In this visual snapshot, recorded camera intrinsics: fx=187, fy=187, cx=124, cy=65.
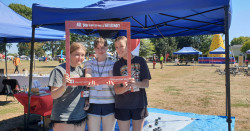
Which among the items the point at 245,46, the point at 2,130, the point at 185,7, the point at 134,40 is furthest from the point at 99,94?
the point at 245,46

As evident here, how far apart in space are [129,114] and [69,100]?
2.51 feet

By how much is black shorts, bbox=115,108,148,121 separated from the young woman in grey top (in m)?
0.44

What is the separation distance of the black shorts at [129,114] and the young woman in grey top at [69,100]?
1.44 feet

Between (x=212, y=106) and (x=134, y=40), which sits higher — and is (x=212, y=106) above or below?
below

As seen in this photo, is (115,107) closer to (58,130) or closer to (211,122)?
(58,130)

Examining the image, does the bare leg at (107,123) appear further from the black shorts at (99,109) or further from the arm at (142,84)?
the arm at (142,84)

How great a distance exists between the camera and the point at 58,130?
2119 mm

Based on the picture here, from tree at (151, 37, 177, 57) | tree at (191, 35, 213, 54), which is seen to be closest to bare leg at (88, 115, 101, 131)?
tree at (151, 37, 177, 57)

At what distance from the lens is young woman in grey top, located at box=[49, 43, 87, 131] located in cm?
204

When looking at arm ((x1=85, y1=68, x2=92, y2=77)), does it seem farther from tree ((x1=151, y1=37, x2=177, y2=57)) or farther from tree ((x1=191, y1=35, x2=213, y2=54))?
tree ((x1=191, y1=35, x2=213, y2=54))

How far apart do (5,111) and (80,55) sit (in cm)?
518

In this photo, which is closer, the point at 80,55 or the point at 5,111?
the point at 80,55

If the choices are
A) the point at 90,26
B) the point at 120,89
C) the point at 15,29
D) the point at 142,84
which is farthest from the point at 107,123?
the point at 15,29

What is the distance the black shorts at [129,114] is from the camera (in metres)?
2.32
